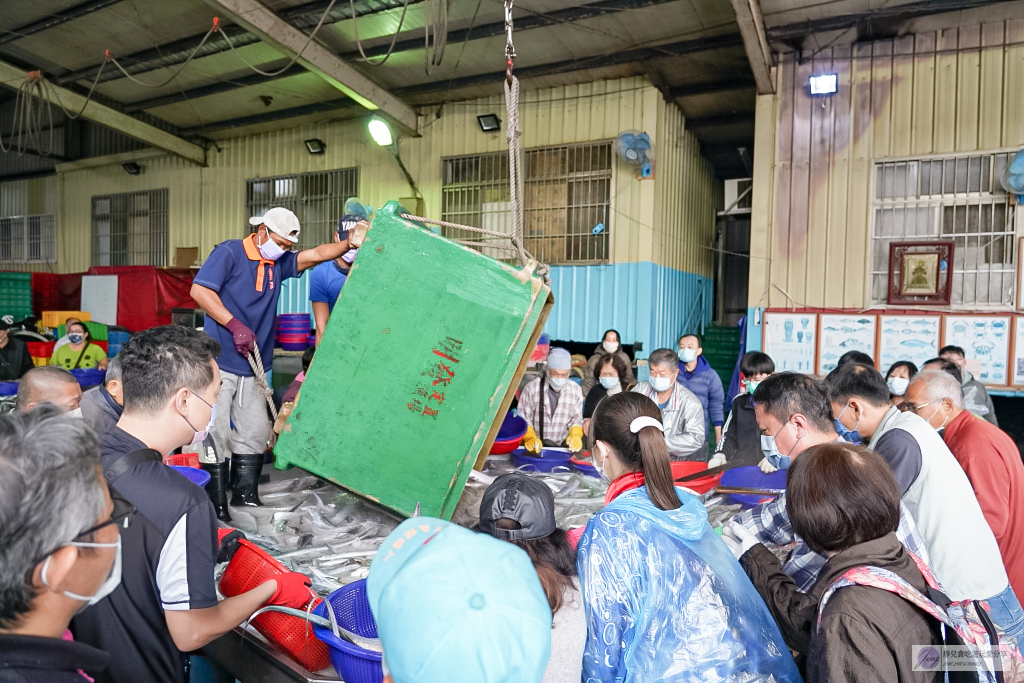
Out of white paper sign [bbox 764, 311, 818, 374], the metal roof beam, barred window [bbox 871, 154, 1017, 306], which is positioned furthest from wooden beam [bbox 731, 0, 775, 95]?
the metal roof beam

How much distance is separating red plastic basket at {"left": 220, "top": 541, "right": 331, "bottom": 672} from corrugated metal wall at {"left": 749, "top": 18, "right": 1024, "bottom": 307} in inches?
276

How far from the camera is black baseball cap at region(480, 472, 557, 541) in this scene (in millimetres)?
1464

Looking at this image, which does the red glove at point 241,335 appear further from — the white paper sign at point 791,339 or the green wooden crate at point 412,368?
the white paper sign at point 791,339

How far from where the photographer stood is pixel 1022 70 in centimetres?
650

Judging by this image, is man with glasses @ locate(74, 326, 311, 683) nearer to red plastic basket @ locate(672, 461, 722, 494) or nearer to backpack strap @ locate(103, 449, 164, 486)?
backpack strap @ locate(103, 449, 164, 486)

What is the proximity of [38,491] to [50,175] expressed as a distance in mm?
15870

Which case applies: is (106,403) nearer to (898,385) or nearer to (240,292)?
(240,292)

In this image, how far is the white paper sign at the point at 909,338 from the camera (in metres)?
6.85

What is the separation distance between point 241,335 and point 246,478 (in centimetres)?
69

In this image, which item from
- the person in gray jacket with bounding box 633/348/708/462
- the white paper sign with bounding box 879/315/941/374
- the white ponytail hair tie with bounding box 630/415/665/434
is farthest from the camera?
the white paper sign with bounding box 879/315/941/374

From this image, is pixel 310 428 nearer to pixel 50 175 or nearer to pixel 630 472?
pixel 630 472

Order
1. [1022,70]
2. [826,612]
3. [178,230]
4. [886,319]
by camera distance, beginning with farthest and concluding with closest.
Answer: [178,230] → [886,319] → [1022,70] → [826,612]

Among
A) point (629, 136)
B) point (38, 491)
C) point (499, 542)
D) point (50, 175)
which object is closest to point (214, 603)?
point (38, 491)

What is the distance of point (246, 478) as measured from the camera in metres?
3.00
